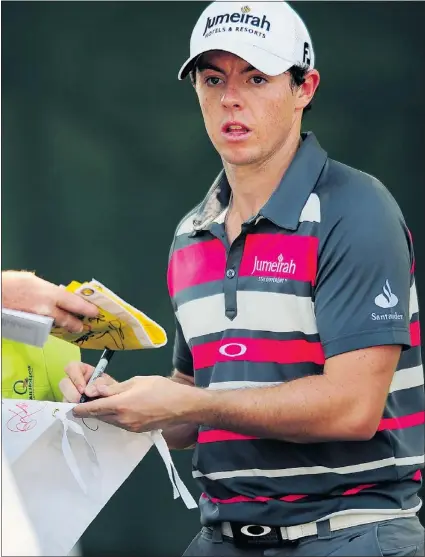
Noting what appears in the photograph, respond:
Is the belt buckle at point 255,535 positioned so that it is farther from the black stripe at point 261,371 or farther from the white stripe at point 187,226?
the white stripe at point 187,226

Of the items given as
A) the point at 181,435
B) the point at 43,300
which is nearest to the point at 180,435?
the point at 181,435

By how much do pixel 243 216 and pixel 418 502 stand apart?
0.89 meters

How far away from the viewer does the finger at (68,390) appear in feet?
10.0

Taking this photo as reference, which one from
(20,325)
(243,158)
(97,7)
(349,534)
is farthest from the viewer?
(97,7)

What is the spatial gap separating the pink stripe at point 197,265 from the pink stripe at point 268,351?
0.20 metres

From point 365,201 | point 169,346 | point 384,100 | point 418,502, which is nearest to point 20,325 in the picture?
point 365,201

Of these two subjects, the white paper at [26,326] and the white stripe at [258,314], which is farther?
the white stripe at [258,314]

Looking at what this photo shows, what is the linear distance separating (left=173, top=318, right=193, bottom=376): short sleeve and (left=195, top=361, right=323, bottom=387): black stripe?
1.32 ft

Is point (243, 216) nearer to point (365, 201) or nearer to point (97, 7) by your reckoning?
point (365, 201)

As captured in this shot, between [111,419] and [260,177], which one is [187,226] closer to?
[260,177]

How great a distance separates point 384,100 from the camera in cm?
487

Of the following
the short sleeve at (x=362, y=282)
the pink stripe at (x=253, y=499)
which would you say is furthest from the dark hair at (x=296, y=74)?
the pink stripe at (x=253, y=499)

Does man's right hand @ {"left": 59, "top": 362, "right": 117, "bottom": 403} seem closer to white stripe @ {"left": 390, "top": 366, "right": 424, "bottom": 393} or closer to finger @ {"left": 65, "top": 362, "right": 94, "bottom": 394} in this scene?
finger @ {"left": 65, "top": 362, "right": 94, "bottom": 394}
